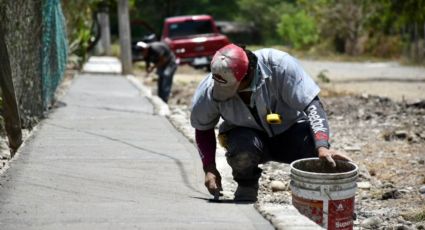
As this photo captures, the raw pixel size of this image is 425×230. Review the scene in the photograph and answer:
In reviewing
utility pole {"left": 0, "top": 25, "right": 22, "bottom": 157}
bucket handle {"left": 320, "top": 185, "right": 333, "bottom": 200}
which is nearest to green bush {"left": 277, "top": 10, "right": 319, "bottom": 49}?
utility pole {"left": 0, "top": 25, "right": 22, "bottom": 157}

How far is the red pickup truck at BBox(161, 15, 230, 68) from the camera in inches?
917

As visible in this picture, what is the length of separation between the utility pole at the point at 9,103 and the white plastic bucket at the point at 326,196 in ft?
10.9

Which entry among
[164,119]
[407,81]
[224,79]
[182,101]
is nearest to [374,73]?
[407,81]

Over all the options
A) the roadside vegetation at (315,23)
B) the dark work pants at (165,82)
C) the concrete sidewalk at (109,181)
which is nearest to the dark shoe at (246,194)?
the concrete sidewalk at (109,181)

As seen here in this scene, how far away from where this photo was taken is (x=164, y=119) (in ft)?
33.5

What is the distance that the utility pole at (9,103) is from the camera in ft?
22.6

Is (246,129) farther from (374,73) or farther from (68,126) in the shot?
(374,73)

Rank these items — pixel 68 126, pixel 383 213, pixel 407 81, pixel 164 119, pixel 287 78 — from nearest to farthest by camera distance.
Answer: pixel 287 78 → pixel 383 213 → pixel 68 126 → pixel 164 119 → pixel 407 81

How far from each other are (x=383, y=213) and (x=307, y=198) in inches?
68.4

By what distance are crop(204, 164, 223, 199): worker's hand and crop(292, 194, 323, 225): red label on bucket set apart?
2.62ft

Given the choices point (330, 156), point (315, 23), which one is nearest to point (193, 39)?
point (315, 23)

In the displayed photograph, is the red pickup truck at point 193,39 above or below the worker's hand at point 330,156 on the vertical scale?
below

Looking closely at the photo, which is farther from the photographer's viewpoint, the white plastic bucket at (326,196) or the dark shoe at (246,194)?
the dark shoe at (246,194)

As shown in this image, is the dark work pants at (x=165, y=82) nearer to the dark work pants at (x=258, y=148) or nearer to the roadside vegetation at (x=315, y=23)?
the roadside vegetation at (x=315, y=23)
